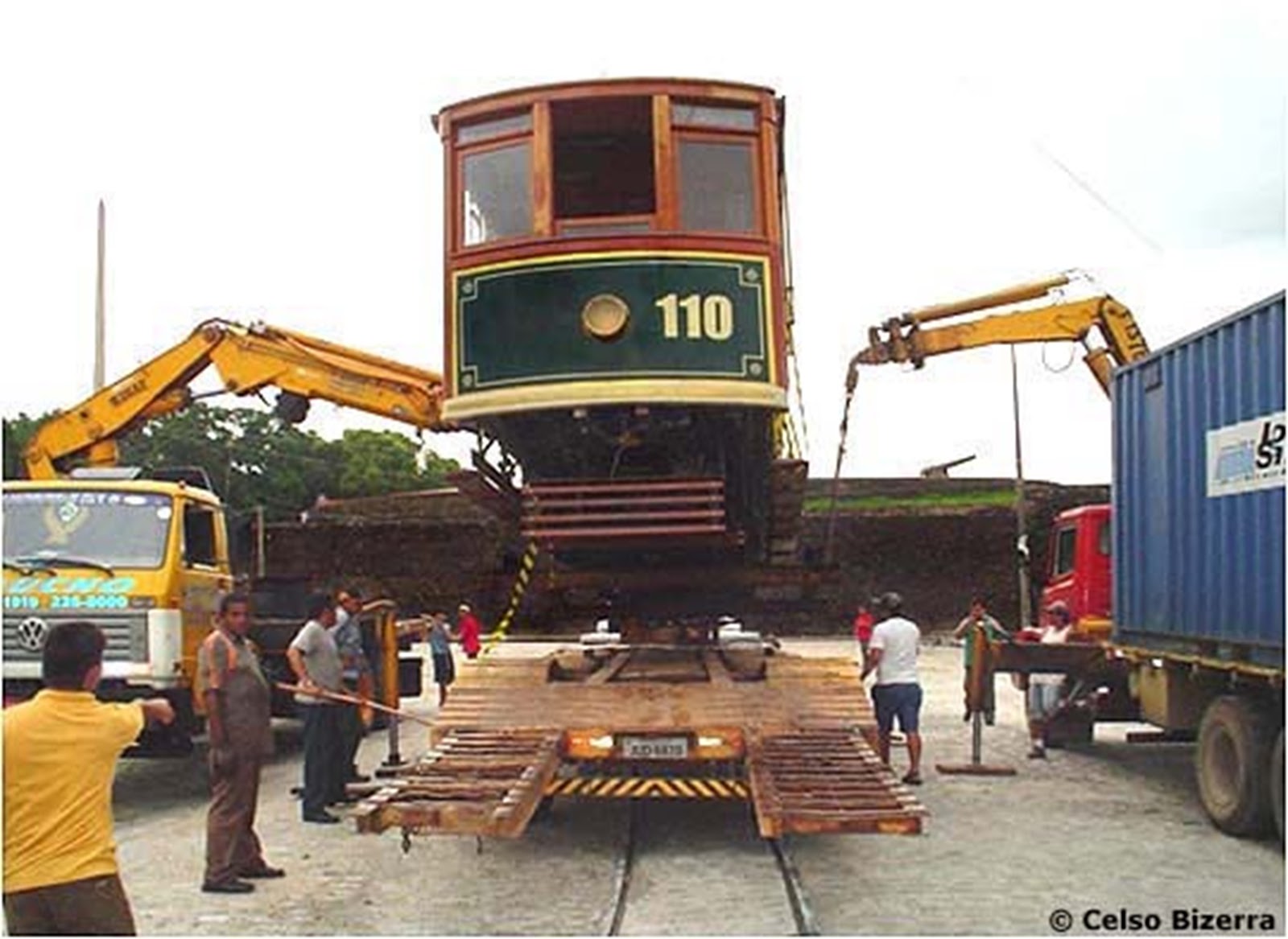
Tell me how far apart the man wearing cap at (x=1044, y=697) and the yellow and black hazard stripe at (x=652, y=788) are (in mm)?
5907

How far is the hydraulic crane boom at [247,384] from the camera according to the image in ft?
50.9

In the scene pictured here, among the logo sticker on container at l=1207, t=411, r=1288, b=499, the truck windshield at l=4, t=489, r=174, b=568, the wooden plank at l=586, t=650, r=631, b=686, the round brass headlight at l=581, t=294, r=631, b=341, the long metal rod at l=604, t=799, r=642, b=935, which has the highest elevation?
the round brass headlight at l=581, t=294, r=631, b=341

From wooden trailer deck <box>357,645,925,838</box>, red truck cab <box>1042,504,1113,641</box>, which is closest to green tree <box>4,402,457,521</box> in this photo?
red truck cab <box>1042,504,1113,641</box>

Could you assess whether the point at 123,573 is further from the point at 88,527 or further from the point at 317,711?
the point at 317,711

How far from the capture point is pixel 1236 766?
980 cm

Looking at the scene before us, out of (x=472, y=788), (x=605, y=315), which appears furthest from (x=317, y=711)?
(x=605, y=315)

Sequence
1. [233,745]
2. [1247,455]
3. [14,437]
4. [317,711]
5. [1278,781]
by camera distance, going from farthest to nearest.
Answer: [14,437] < [317,711] < [1247,455] < [1278,781] < [233,745]

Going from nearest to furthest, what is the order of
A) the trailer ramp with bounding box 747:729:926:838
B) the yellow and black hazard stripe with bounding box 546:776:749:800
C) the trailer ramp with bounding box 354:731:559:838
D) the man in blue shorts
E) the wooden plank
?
the trailer ramp with bounding box 747:729:926:838 → the trailer ramp with bounding box 354:731:559:838 → the yellow and black hazard stripe with bounding box 546:776:749:800 → the wooden plank → the man in blue shorts

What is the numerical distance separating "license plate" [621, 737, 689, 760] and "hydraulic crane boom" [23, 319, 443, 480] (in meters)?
6.62

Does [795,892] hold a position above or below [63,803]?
below

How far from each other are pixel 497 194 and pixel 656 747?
3.46m

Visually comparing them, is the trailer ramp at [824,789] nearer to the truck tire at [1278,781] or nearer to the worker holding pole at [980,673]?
the truck tire at [1278,781]

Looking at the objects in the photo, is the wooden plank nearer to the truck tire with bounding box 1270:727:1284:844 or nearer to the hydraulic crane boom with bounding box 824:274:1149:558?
the truck tire with bounding box 1270:727:1284:844

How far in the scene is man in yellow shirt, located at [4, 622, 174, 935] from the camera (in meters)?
4.99
